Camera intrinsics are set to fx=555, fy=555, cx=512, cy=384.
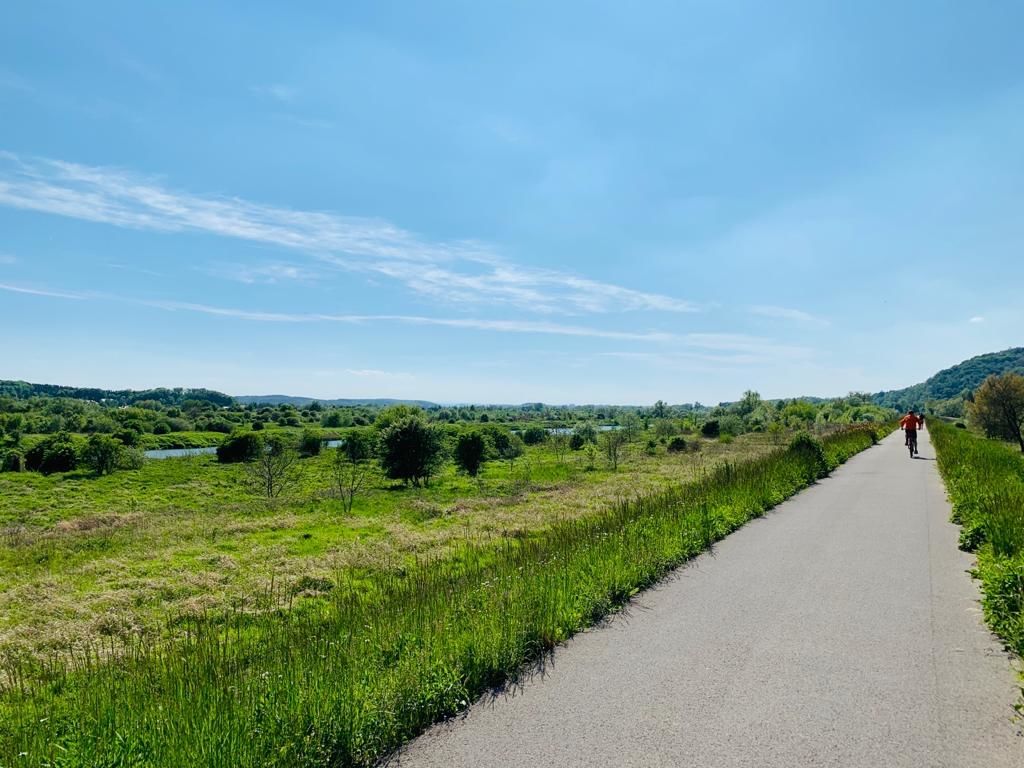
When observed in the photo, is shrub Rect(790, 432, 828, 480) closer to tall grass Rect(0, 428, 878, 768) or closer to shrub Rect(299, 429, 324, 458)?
tall grass Rect(0, 428, 878, 768)

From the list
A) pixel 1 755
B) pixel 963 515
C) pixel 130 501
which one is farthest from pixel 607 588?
pixel 130 501

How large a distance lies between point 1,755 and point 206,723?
4.51ft

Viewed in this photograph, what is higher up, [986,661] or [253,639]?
[986,661]

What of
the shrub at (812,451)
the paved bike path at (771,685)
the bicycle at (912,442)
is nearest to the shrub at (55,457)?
the shrub at (812,451)

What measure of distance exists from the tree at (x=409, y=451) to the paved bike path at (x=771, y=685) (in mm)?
31522

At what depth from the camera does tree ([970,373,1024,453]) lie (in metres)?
60.4

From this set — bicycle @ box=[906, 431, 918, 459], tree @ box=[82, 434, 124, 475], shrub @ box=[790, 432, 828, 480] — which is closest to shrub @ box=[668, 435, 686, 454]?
bicycle @ box=[906, 431, 918, 459]

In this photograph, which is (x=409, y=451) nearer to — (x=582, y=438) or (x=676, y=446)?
(x=676, y=446)

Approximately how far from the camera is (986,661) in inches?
209

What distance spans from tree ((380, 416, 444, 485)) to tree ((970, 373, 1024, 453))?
60875 millimetres

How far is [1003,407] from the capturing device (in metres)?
61.9

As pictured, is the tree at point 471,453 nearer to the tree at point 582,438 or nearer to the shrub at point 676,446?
the shrub at point 676,446

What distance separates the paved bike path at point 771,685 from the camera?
3.98m

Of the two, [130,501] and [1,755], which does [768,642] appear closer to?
[1,755]
